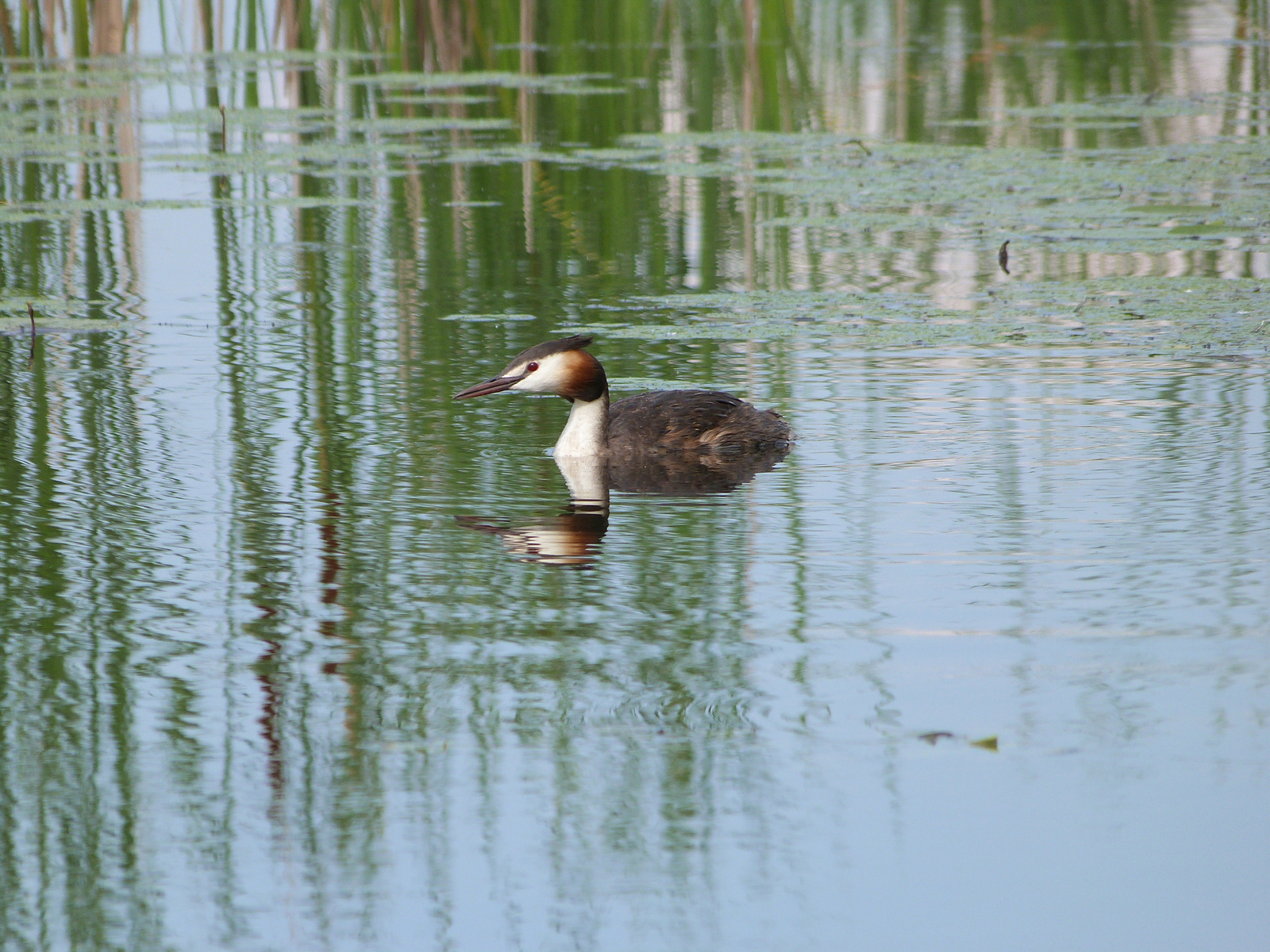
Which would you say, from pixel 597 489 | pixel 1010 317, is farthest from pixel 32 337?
pixel 1010 317

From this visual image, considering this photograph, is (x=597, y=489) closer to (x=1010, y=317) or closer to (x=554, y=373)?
(x=554, y=373)

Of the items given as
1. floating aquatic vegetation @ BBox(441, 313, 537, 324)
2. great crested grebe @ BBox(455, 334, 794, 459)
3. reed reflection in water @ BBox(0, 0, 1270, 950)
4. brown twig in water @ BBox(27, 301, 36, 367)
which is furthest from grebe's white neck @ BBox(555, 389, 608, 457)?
brown twig in water @ BBox(27, 301, 36, 367)

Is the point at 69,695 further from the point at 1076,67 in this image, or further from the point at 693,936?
the point at 1076,67

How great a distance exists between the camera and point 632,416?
6.54 metres

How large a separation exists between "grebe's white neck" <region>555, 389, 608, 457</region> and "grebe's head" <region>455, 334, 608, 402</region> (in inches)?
1.8

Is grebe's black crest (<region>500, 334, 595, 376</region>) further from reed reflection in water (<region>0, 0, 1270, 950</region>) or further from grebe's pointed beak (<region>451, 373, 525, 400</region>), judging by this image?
reed reflection in water (<region>0, 0, 1270, 950</region>)

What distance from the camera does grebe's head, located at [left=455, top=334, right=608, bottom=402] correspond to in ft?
21.2

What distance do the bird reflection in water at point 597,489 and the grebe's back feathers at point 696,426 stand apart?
0.04m

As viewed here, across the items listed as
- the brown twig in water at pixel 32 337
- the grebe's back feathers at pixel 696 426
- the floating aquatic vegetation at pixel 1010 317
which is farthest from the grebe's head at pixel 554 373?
the brown twig in water at pixel 32 337

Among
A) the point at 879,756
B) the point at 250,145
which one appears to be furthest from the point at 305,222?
the point at 879,756

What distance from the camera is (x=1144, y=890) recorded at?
123 inches

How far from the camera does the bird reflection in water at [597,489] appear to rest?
5164 mm

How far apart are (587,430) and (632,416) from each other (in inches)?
6.9

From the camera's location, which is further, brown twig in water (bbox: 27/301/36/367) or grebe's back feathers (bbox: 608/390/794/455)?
brown twig in water (bbox: 27/301/36/367)
